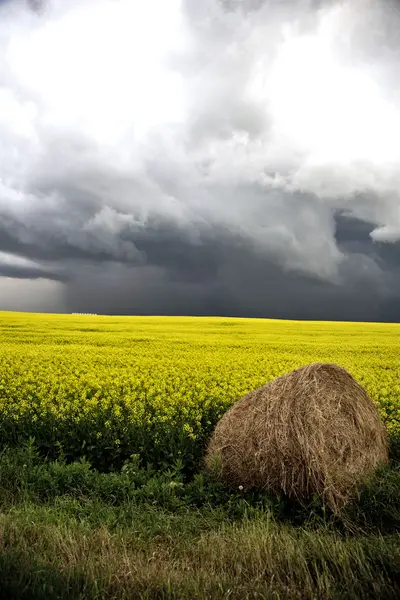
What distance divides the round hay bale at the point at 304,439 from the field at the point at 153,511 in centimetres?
25

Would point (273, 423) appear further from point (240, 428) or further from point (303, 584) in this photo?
point (303, 584)

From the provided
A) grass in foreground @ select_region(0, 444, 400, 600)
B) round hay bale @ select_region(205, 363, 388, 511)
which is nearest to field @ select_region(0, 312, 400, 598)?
grass in foreground @ select_region(0, 444, 400, 600)

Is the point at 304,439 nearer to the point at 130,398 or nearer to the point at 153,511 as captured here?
the point at 153,511

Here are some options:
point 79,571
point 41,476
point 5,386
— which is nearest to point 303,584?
point 79,571

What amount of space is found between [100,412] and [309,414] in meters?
4.16

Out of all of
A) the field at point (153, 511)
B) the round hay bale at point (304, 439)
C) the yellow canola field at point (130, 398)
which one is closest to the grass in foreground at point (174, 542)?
the field at point (153, 511)

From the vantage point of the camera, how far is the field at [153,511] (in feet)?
11.4

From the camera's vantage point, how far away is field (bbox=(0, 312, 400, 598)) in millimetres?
3463

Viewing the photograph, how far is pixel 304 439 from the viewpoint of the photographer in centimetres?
577

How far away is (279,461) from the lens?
5809mm

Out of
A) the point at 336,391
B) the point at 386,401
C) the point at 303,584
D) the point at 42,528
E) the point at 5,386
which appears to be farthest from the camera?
the point at 5,386

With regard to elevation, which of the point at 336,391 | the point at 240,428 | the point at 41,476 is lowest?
the point at 41,476

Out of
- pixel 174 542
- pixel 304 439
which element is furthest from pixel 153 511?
pixel 304 439

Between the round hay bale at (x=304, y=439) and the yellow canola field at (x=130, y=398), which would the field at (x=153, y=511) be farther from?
the round hay bale at (x=304, y=439)
